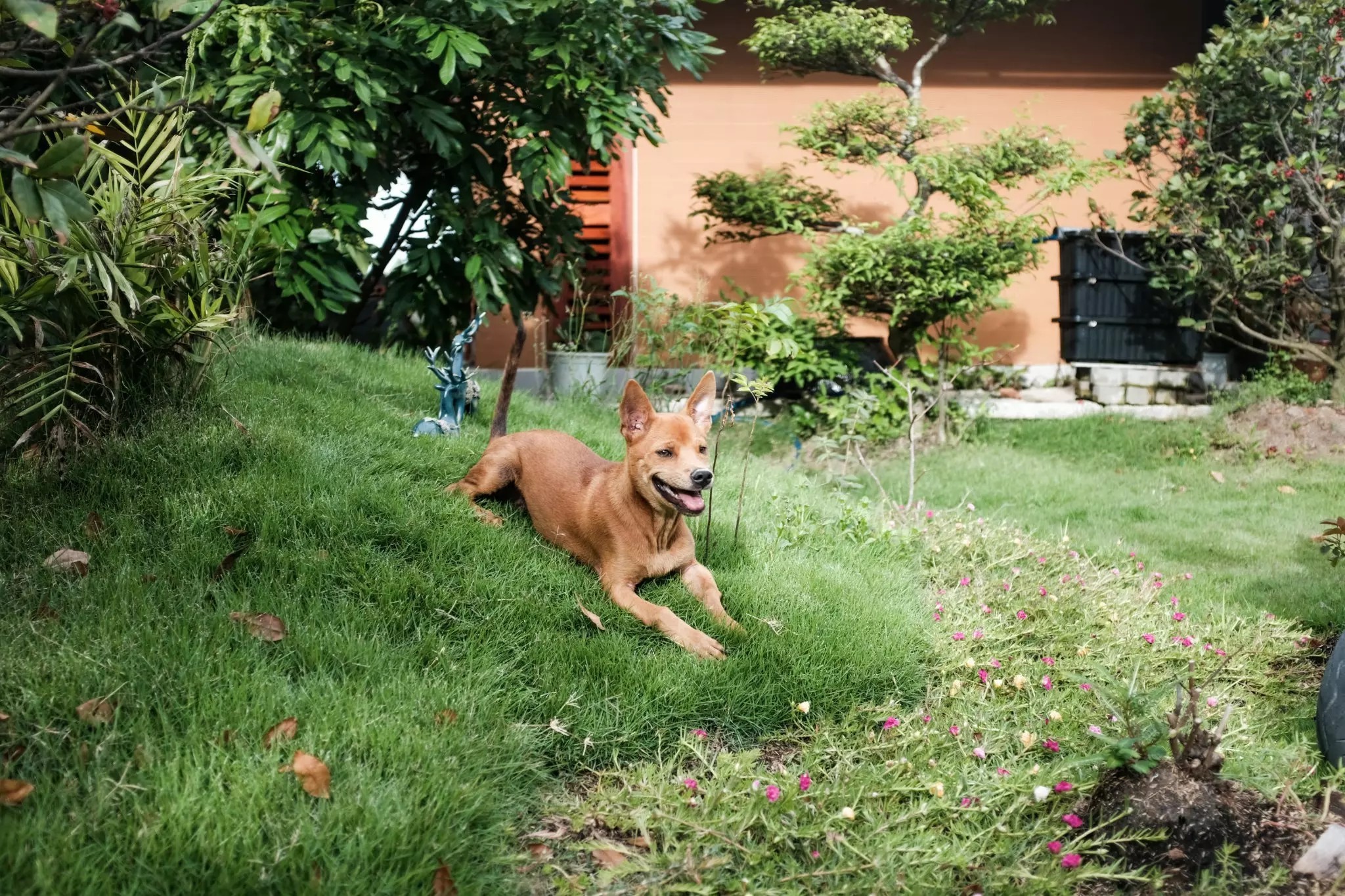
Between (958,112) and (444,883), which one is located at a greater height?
(958,112)

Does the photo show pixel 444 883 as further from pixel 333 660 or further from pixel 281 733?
pixel 333 660

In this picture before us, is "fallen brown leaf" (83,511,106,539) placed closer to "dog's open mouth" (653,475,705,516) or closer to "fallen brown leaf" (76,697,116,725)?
"fallen brown leaf" (76,697,116,725)

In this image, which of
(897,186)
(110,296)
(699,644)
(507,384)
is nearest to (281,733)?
(699,644)

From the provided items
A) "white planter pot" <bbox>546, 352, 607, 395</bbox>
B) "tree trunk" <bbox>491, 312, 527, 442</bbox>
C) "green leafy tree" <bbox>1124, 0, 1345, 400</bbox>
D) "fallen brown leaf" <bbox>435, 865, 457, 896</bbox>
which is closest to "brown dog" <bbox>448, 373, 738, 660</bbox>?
"tree trunk" <bbox>491, 312, 527, 442</bbox>

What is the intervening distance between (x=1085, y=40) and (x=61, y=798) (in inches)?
427

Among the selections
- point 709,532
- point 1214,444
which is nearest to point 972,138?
point 1214,444

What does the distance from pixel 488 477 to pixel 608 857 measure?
197 cm

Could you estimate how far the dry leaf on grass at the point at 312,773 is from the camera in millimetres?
2328

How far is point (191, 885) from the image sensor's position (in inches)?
80.2

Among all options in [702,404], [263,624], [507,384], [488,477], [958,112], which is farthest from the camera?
[958,112]

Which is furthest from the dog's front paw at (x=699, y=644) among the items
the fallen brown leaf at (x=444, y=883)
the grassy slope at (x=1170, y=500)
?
the grassy slope at (x=1170, y=500)

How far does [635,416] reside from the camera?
12.0 ft

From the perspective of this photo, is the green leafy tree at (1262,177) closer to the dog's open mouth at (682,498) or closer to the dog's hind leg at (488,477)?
the dog's open mouth at (682,498)

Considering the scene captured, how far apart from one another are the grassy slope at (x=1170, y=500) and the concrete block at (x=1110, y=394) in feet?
1.81
